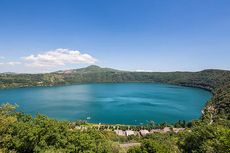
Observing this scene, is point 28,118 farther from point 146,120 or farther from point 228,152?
point 146,120

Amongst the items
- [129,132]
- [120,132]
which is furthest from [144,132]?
[120,132]

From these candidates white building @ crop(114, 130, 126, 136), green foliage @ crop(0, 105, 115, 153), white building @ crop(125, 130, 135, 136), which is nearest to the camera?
green foliage @ crop(0, 105, 115, 153)

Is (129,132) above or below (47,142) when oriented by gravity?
below

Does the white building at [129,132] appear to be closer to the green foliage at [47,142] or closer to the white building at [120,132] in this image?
the white building at [120,132]

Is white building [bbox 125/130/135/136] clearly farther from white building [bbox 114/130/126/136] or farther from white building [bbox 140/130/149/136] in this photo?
white building [bbox 140/130/149/136]

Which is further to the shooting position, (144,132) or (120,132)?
(120,132)

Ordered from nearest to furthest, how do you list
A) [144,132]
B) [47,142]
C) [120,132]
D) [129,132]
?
[47,142], [144,132], [129,132], [120,132]

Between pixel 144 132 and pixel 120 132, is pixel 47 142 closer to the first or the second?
pixel 120 132

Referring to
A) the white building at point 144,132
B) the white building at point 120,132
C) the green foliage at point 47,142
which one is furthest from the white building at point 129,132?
the green foliage at point 47,142

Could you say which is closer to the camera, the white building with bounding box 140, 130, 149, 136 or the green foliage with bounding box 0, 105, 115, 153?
the green foliage with bounding box 0, 105, 115, 153

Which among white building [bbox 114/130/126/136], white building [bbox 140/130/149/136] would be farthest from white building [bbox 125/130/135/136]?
white building [bbox 140/130/149/136]

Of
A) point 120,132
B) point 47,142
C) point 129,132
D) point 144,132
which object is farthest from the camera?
point 120,132
